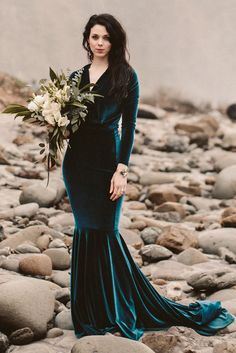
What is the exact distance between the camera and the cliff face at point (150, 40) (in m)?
17.7

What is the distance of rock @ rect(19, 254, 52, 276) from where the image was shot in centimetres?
523

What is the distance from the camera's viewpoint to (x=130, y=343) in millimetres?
3670

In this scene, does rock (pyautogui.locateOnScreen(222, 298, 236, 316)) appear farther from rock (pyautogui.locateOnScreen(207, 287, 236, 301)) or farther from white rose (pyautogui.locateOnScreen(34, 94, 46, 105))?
white rose (pyautogui.locateOnScreen(34, 94, 46, 105))

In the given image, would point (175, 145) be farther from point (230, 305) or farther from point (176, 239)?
point (230, 305)

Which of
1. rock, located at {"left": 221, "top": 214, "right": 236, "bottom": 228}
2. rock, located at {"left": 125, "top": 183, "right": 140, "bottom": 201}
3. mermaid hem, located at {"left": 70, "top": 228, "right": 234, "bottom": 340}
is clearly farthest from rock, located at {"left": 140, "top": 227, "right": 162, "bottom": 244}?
mermaid hem, located at {"left": 70, "top": 228, "right": 234, "bottom": 340}

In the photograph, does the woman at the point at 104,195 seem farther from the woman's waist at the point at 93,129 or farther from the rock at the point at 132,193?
the rock at the point at 132,193

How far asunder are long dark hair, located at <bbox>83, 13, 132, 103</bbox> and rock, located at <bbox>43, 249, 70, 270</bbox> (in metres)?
2.09

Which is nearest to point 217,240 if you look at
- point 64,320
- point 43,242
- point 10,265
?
point 43,242

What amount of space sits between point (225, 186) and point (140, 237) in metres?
3.42

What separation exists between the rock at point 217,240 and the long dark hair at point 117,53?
3.12 metres

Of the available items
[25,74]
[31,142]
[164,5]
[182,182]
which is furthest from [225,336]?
[164,5]

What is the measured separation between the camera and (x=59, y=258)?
221 inches

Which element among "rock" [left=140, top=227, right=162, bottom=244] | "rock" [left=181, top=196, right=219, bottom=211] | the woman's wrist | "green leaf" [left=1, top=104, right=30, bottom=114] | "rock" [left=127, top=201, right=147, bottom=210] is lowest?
"rock" [left=140, top=227, right=162, bottom=244]

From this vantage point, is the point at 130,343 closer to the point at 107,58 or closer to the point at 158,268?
the point at 107,58
